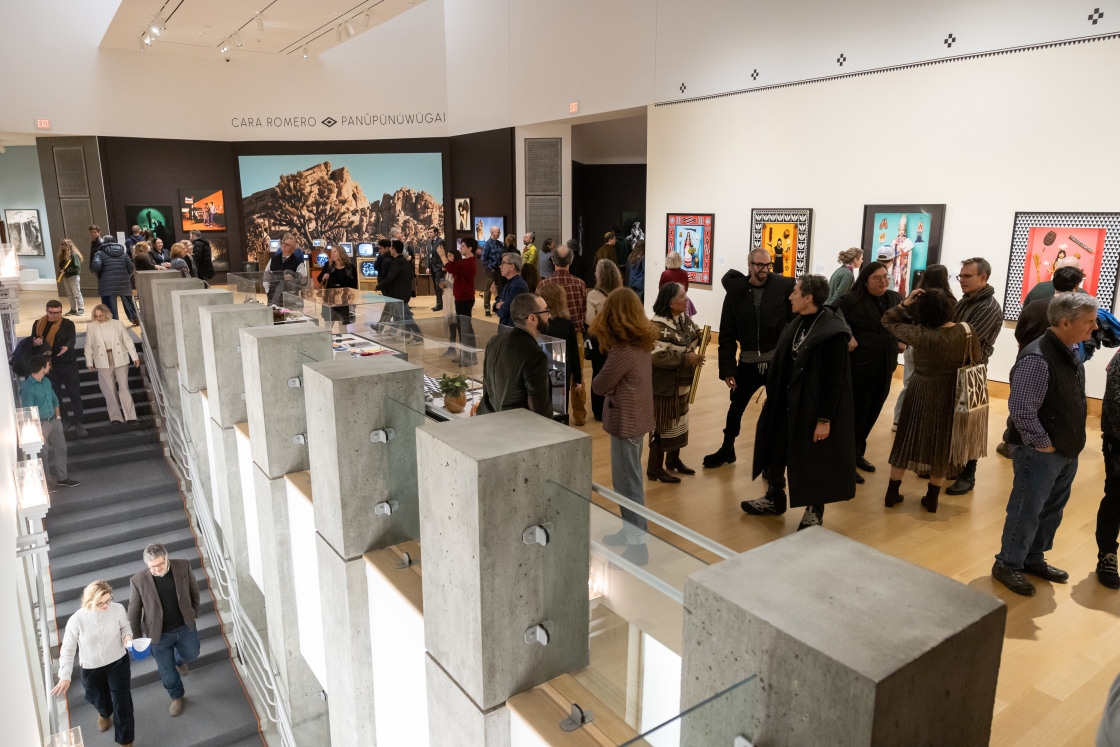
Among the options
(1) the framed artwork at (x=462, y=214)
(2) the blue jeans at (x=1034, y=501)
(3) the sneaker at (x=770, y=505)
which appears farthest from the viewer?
(1) the framed artwork at (x=462, y=214)

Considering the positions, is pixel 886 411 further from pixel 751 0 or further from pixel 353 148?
pixel 353 148

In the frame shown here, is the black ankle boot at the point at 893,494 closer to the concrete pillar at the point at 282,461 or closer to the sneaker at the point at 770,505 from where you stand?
the sneaker at the point at 770,505

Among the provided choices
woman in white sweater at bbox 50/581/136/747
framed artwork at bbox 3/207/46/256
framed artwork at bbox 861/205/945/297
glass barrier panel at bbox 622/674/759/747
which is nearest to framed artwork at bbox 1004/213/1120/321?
framed artwork at bbox 861/205/945/297

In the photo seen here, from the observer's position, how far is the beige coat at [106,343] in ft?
32.7

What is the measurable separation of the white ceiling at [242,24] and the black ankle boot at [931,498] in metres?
11.9

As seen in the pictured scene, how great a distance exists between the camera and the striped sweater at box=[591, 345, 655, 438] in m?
4.90

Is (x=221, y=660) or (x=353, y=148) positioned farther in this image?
(x=353, y=148)

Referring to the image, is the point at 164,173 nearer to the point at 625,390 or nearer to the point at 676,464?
the point at 676,464

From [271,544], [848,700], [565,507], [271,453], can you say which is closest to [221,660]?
[271,544]

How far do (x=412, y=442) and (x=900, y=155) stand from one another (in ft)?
28.8

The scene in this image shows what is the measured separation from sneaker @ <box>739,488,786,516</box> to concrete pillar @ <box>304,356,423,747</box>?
2856 millimetres

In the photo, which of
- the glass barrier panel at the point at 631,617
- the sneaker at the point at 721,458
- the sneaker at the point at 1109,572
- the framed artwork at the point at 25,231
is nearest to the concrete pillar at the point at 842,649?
the glass barrier panel at the point at 631,617

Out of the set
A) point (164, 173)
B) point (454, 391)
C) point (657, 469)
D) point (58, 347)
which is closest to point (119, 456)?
point (58, 347)

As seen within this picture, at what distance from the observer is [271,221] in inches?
768
